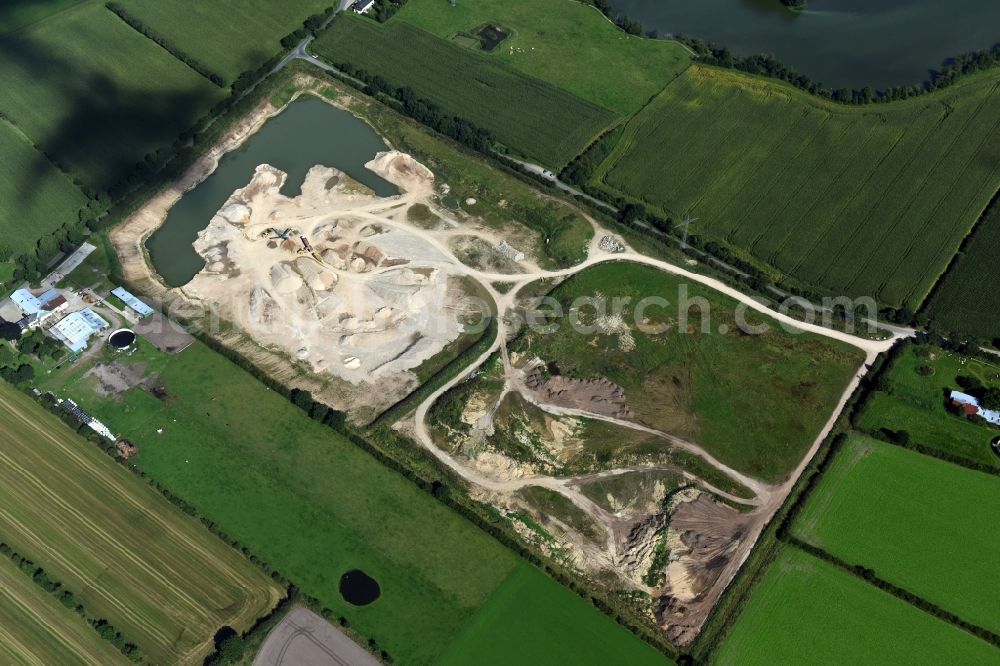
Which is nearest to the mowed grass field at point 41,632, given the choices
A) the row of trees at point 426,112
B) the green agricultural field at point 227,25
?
the row of trees at point 426,112

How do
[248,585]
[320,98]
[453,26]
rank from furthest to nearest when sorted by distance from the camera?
[453,26], [320,98], [248,585]

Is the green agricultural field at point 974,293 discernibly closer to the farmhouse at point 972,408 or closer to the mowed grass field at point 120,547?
the farmhouse at point 972,408

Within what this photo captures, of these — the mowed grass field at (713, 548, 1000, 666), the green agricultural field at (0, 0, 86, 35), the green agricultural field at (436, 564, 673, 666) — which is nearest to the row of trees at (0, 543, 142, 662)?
the green agricultural field at (436, 564, 673, 666)

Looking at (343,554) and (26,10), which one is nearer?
(343,554)

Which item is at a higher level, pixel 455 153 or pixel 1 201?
pixel 455 153

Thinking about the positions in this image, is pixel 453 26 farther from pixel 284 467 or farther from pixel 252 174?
pixel 284 467

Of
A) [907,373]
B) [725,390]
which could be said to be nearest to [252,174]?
[725,390]
